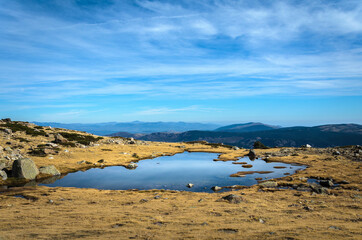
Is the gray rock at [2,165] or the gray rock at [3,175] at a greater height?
the gray rock at [2,165]

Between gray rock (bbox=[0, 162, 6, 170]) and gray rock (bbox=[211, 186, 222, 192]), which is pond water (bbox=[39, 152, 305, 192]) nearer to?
gray rock (bbox=[211, 186, 222, 192])

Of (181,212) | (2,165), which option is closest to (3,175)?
(2,165)

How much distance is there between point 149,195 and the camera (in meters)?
26.7

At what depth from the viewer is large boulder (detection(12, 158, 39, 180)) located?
33.5 meters

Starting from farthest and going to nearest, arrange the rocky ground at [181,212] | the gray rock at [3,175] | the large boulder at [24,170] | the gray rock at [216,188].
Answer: the large boulder at [24,170]
the gray rock at [3,175]
the gray rock at [216,188]
the rocky ground at [181,212]

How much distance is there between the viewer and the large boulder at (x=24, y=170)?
3353 cm

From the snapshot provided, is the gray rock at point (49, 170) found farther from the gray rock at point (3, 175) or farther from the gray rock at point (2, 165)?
the gray rock at point (2, 165)

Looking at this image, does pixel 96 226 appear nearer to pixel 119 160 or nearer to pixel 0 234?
pixel 0 234

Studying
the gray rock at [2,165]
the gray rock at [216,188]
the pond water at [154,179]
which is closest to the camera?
the gray rock at [216,188]

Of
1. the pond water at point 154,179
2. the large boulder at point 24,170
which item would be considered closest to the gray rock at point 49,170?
the large boulder at point 24,170

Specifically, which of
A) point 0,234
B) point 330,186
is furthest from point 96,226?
point 330,186

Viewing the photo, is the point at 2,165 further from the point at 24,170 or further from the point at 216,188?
the point at 216,188

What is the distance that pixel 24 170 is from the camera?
111ft

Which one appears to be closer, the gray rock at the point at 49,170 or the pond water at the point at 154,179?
the pond water at the point at 154,179
